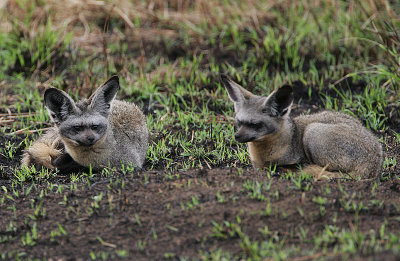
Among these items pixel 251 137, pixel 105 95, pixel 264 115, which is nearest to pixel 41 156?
pixel 105 95

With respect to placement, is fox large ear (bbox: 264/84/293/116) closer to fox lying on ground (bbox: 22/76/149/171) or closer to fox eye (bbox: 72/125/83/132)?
fox lying on ground (bbox: 22/76/149/171)

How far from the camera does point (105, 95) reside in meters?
6.84

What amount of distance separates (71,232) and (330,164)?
2826 millimetres

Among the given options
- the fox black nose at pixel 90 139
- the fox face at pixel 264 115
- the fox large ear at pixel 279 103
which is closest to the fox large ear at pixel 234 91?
the fox face at pixel 264 115

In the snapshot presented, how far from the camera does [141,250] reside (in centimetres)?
438

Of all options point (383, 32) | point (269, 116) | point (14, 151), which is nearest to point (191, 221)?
point (269, 116)

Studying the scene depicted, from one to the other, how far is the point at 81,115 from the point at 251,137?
2.05 meters

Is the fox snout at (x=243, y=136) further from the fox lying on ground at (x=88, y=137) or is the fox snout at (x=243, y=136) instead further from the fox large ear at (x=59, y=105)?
the fox large ear at (x=59, y=105)

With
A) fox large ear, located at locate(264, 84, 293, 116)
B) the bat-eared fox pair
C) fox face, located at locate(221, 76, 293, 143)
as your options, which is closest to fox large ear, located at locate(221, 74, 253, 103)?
the bat-eared fox pair

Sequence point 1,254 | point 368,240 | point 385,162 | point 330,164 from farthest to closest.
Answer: point 385,162 → point 330,164 → point 1,254 → point 368,240

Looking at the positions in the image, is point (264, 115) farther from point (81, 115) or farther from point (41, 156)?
point (41, 156)

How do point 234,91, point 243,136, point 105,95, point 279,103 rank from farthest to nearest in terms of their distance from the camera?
point 105,95
point 234,91
point 279,103
point 243,136

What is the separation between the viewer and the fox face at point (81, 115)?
6.51m

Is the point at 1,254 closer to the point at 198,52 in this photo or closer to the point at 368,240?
the point at 368,240
